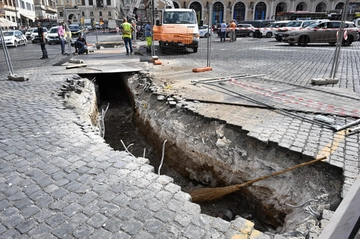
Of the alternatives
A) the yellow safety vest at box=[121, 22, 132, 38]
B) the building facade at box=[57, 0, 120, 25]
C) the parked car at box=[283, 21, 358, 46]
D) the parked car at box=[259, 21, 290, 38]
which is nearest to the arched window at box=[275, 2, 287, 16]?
the parked car at box=[259, 21, 290, 38]

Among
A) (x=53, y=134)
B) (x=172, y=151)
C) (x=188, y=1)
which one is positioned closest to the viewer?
(x=53, y=134)

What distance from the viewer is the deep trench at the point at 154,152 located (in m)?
3.59

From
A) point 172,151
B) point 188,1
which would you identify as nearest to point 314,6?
point 188,1

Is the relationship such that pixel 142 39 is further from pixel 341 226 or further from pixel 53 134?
pixel 341 226

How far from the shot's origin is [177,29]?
1409 cm

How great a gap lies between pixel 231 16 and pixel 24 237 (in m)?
51.8

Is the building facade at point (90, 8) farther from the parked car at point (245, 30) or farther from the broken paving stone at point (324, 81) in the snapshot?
the broken paving stone at point (324, 81)

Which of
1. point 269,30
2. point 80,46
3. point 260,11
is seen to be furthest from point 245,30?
point 260,11

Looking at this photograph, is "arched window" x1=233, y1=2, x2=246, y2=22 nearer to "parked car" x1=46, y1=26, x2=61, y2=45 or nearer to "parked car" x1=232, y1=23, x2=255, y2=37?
"parked car" x1=232, y1=23, x2=255, y2=37

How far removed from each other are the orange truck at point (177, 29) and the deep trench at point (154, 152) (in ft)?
17.7

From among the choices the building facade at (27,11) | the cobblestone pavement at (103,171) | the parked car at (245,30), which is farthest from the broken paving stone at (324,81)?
the building facade at (27,11)

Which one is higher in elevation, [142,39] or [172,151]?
[142,39]

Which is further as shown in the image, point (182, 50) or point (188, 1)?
point (188, 1)

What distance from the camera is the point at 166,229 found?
88.8 inches
